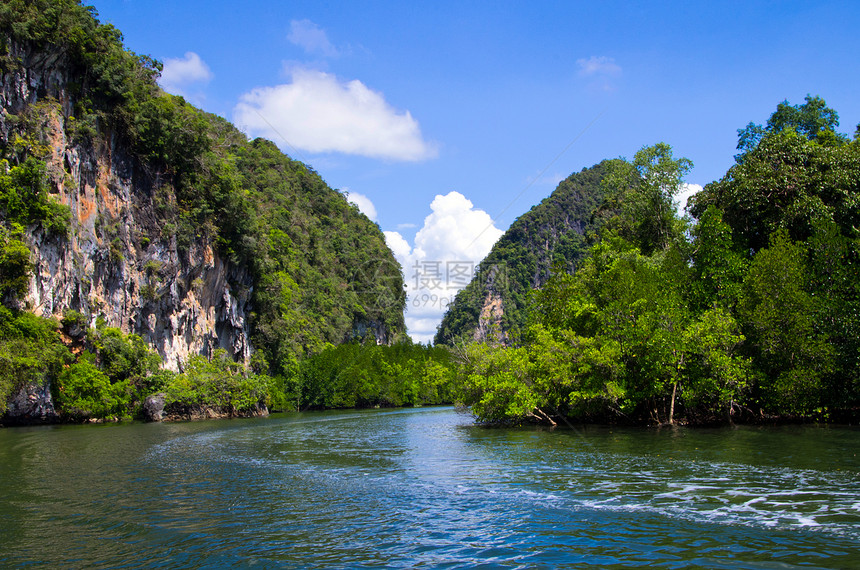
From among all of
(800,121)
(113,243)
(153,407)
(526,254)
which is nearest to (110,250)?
(113,243)

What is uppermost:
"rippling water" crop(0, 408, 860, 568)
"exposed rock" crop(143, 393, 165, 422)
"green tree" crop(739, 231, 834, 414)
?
"green tree" crop(739, 231, 834, 414)

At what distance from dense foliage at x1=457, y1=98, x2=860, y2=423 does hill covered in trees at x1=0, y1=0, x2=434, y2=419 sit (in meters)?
25.1

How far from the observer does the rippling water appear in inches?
326

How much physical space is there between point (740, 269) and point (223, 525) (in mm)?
24175

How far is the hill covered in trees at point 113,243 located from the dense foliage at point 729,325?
25.1 metres

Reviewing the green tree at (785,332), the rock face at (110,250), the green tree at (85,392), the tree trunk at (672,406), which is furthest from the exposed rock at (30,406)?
the green tree at (785,332)

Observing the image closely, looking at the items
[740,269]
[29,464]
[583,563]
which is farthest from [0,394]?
[740,269]

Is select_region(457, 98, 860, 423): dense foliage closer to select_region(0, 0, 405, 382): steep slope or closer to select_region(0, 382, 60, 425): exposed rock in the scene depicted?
select_region(0, 382, 60, 425): exposed rock

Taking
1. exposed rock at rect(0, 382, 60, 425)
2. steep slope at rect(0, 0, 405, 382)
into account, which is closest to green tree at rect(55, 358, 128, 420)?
exposed rock at rect(0, 382, 60, 425)

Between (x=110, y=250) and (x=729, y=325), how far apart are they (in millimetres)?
40125

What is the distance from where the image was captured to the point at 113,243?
42531 mm

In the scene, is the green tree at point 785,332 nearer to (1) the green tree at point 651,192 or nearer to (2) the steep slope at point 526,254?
(1) the green tree at point 651,192

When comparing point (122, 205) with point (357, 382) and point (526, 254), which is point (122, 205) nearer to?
point (357, 382)

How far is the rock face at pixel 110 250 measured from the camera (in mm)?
36094
